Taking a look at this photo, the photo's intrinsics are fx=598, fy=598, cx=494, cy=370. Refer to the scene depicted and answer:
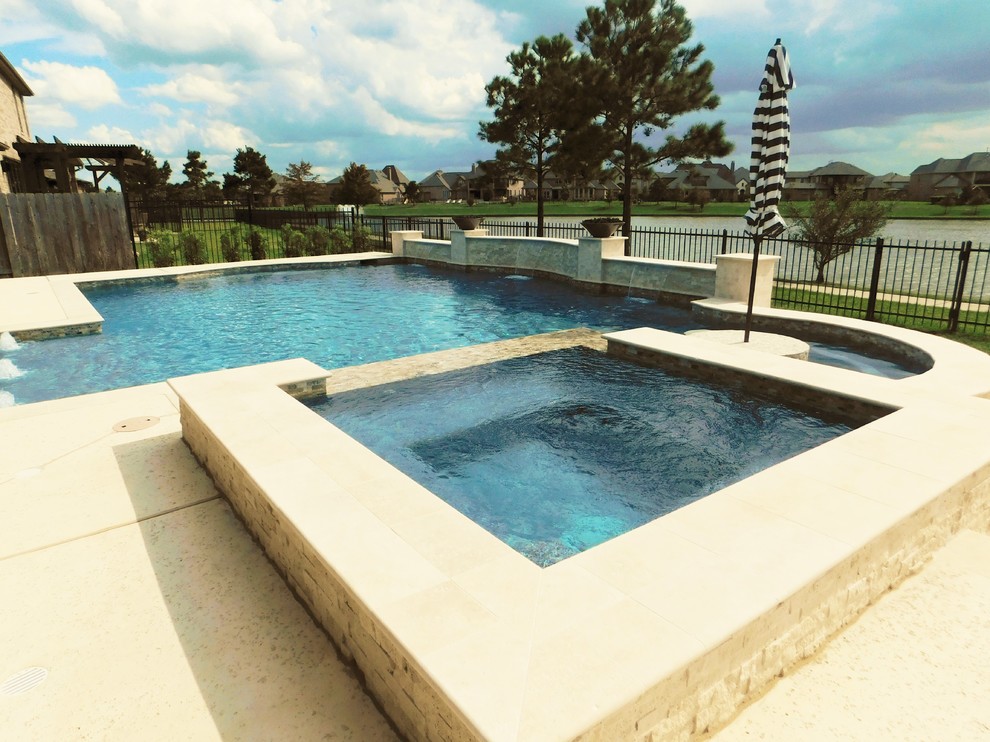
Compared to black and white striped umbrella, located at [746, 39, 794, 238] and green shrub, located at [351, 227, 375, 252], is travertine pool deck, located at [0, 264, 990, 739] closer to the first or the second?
black and white striped umbrella, located at [746, 39, 794, 238]

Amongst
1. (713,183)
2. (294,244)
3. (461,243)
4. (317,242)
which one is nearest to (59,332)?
(461,243)

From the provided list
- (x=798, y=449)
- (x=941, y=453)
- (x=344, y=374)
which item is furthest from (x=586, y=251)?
(x=941, y=453)

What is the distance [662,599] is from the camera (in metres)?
2.94

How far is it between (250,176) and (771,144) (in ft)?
261

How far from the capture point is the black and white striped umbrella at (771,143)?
792cm

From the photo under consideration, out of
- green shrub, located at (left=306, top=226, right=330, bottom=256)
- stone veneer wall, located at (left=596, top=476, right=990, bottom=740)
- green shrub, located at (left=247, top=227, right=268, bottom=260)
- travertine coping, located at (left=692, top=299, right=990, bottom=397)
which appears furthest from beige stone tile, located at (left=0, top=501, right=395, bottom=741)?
Answer: green shrub, located at (left=306, top=226, right=330, bottom=256)

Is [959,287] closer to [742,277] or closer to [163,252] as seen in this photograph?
[742,277]

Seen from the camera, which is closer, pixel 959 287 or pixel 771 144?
pixel 771 144

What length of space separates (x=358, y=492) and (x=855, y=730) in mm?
3042

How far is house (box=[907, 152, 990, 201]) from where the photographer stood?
117062 mm

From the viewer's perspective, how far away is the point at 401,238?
22609 millimetres

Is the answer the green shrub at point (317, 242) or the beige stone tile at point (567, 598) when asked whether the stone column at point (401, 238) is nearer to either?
the green shrub at point (317, 242)

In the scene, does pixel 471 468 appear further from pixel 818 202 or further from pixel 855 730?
pixel 818 202

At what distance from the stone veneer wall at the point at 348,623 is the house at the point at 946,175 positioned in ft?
464
